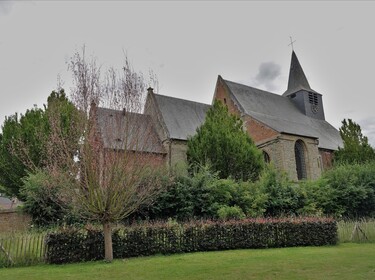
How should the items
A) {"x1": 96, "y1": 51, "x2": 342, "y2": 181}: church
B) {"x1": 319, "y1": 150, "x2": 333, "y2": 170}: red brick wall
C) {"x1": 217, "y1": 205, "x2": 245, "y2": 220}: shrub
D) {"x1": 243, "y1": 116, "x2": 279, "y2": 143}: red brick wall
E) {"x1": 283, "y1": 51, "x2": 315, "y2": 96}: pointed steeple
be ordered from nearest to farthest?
{"x1": 217, "y1": 205, "x2": 245, "y2": 220}: shrub < {"x1": 96, "y1": 51, "x2": 342, "y2": 181}: church < {"x1": 243, "y1": 116, "x2": 279, "y2": 143}: red brick wall < {"x1": 319, "y1": 150, "x2": 333, "y2": 170}: red brick wall < {"x1": 283, "y1": 51, "x2": 315, "y2": 96}: pointed steeple

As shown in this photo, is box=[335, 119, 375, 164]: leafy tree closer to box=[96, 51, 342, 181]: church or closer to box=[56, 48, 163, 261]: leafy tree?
box=[96, 51, 342, 181]: church

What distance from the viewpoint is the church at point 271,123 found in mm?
26453

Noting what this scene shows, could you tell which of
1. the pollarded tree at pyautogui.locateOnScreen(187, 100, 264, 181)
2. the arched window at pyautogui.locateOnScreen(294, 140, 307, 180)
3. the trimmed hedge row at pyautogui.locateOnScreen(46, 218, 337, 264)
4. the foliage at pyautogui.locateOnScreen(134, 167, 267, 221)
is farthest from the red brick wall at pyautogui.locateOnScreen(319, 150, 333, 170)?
the trimmed hedge row at pyautogui.locateOnScreen(46, 218, 337, 264)

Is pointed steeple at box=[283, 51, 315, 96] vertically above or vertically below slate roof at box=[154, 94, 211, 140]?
above

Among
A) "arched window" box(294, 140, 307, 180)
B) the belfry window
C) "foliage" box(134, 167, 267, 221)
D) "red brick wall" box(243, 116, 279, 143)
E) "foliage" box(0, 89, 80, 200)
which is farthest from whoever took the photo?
the belfry window

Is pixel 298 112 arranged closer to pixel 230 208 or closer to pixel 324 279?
pixel 230 208

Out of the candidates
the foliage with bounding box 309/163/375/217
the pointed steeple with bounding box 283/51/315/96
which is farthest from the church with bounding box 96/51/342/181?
the foliage with bounding box 309/163/375/217

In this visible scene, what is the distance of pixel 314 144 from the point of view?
29188 mm

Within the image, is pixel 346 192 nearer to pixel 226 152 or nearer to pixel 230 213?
pixel 226 152

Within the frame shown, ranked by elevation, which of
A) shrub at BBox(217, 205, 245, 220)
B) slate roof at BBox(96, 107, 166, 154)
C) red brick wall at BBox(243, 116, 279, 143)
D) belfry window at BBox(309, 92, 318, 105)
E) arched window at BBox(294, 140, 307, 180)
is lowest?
shrub at BBox(217, 205, 245, 220)

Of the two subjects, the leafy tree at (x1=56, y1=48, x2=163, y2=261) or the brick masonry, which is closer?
the leafy tree at (x1=56, y1=48, x2=163, y2=261)

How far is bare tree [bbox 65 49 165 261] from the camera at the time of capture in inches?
400

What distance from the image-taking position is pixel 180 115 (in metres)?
29.2

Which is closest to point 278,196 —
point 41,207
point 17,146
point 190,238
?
point 190,238
